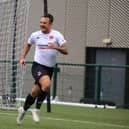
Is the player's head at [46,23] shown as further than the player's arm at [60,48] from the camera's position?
Yes

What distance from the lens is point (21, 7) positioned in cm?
1678

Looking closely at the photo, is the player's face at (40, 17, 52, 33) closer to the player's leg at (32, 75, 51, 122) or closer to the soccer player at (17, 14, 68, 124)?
the soccer player at (17, 14, 68, 124)

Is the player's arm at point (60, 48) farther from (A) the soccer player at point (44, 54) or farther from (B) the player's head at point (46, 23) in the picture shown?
(B) the player's head at point (46, 23)

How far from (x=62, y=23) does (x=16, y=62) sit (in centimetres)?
870

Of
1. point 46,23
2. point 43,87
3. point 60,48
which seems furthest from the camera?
point 46,23

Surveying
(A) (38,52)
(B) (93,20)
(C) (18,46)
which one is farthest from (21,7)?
(B) (93,20)

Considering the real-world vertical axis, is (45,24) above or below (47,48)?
above

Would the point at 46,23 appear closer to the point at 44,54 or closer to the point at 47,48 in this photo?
the point at 47,48

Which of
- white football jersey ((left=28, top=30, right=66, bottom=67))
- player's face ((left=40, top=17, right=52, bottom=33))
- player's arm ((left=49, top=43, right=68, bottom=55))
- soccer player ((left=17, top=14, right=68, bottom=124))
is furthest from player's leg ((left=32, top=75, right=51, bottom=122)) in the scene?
player's face ((left=40, top=17, right=52, bottom=33))

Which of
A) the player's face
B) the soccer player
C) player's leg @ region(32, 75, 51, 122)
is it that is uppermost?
the player's face

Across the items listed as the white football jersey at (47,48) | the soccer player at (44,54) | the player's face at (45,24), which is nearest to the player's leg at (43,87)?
the soccer player at (44,54)

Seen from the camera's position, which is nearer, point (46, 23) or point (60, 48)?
point (60, 48)

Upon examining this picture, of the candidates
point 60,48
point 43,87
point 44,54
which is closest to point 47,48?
point 44,54

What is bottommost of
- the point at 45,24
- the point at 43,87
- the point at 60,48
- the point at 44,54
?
the point at 43,87
